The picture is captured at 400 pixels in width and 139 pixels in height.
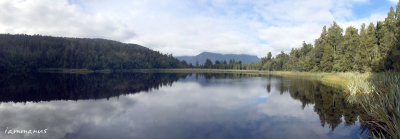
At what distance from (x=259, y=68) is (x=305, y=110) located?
353ft

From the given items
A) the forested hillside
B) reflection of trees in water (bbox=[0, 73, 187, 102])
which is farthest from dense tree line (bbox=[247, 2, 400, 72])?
the forested hillside

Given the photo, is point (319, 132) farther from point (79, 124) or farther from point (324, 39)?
point (324, 39)

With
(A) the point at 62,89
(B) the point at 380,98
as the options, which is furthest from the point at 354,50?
(A) the point at 62,89

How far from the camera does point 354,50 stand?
45.2 metres

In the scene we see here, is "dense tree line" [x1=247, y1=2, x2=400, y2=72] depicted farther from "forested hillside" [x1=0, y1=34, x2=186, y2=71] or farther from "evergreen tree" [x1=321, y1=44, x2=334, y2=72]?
"forested hillside" [x1=0, y1=34, x2=186, y2=71]

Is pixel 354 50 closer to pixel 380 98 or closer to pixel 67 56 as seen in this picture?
pixel 380 98

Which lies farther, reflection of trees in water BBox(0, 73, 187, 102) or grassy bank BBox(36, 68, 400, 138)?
reflection of trees in water BBox(0, 73, 187, 102)

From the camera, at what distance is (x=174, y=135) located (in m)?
9.72

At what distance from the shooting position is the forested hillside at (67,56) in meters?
97.5

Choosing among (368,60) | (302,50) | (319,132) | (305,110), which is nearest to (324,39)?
(302,50)

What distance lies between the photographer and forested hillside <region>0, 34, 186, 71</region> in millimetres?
97500

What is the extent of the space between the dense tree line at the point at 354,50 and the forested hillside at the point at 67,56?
3550 inches

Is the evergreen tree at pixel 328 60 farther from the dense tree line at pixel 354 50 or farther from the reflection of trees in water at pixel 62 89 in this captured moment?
the reflection of trees in water at pixel 62 89

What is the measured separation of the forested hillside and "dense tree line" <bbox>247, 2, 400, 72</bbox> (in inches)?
3550
